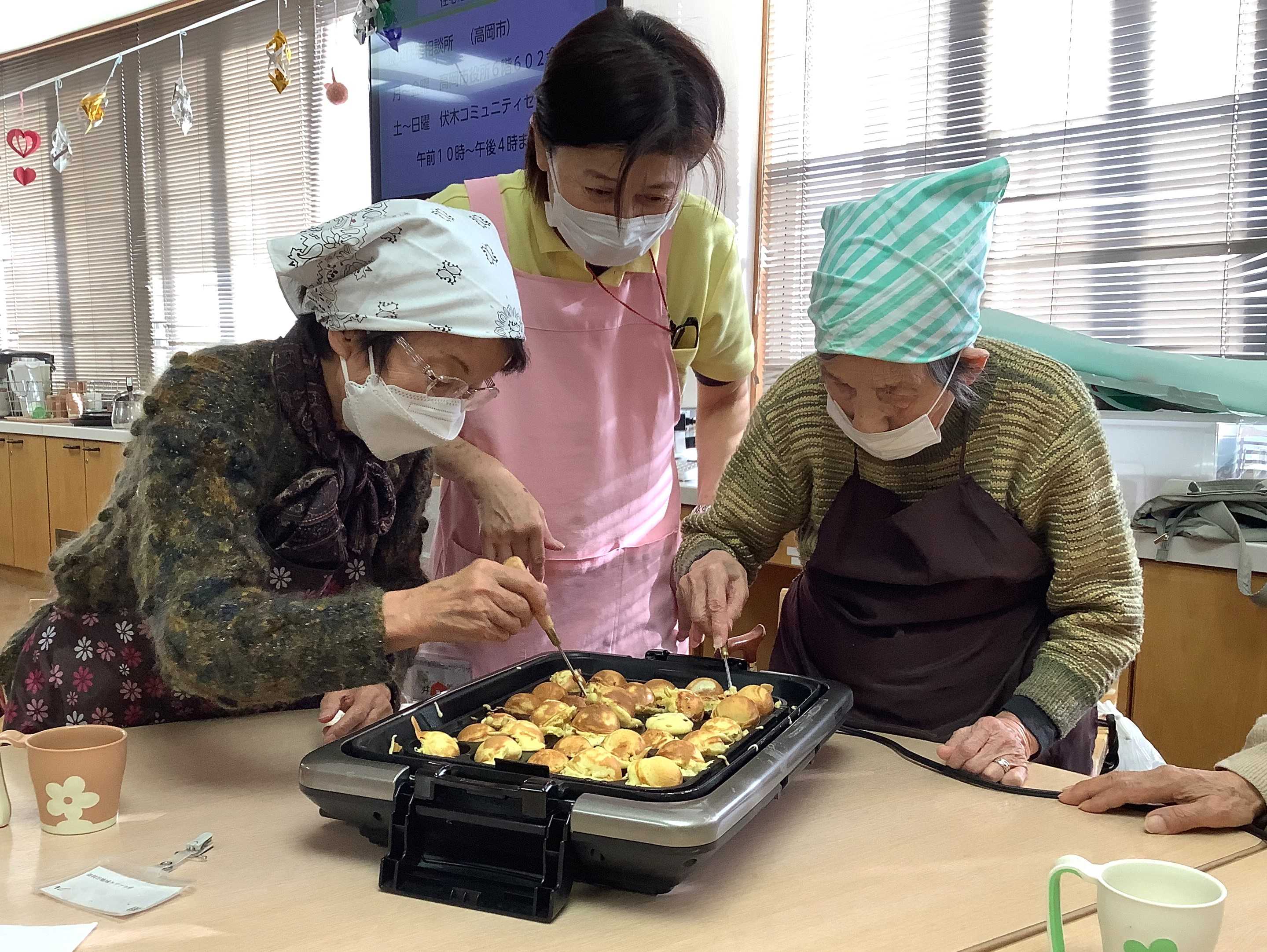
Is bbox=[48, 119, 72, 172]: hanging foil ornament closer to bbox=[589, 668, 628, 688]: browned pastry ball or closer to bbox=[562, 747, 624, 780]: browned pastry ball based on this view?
bbox=[589, 668, 628, 688]: browned pastry ball

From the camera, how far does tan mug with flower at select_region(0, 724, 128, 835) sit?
104 centimetres

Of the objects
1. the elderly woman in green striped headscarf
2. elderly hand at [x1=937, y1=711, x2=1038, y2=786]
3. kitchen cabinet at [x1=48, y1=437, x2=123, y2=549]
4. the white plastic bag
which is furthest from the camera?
kitchen cabinet at [x1=48, y1=437, x2=123, y2=549]

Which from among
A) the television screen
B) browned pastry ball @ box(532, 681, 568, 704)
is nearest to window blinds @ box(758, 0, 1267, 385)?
the television screen

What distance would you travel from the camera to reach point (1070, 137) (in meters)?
3.34

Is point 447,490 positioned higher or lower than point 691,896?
higher

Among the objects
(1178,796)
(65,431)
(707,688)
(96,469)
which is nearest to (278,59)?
(96,469)

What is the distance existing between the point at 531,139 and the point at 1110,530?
1.01m

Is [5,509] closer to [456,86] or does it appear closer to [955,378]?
[456,86]

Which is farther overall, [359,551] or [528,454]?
[528,454]

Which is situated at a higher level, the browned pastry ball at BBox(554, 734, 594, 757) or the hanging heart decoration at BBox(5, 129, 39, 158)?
the hanging heart decoration at BBox(5, 129, 39, 158)

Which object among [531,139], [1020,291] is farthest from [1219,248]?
[531,139]

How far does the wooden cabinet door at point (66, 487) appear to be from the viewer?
5777mm

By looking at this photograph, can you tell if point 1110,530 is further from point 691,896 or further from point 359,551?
point 359,551

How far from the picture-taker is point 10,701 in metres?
1.39
